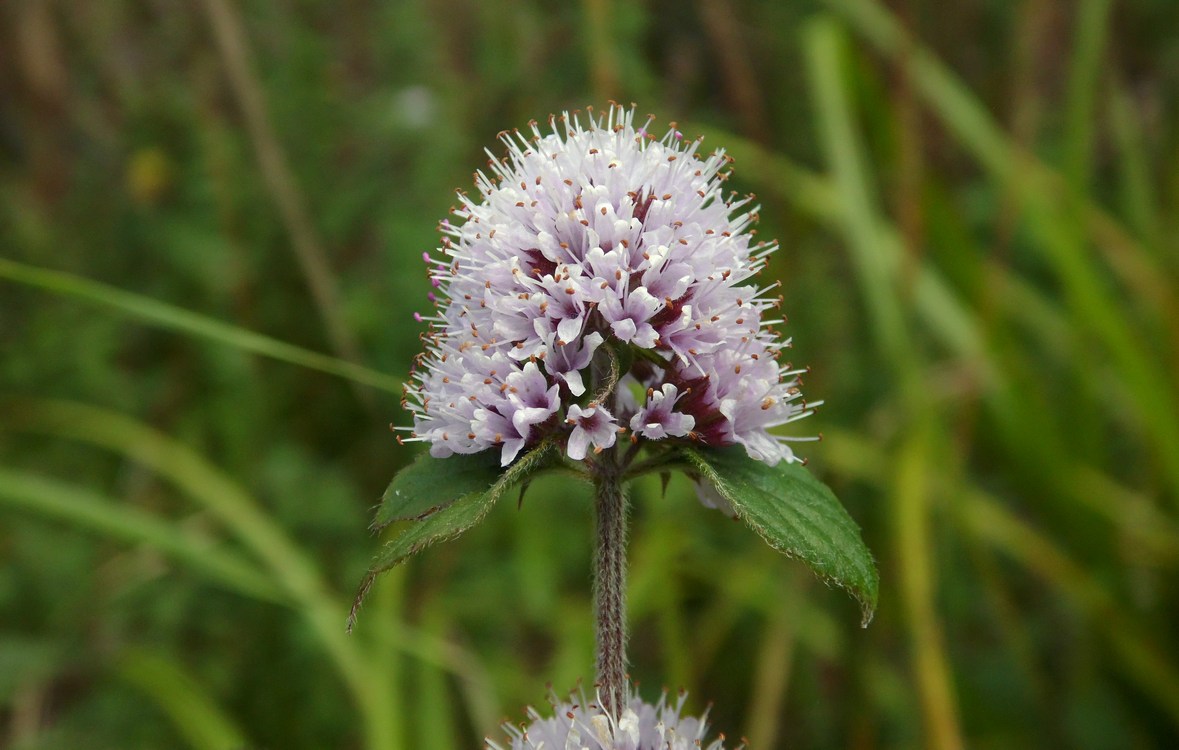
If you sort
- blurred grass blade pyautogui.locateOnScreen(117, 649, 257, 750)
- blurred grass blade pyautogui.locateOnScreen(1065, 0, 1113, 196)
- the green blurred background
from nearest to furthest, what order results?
Answer: blurred grass blade pyautogui.locateOnScreen(117, 649, 257, 750) → the green blurred background → blurred grass blade pyautogui.locateOnScreen(1065, 0, 1113, 196)

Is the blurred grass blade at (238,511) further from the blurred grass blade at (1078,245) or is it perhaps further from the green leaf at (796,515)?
the blurred grass blade at (1078,245)

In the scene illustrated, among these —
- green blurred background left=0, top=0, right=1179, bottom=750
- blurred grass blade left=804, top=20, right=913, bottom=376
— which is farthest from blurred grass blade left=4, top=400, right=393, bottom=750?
blurred grass blade left=804, top=20, right=913, bottom=376

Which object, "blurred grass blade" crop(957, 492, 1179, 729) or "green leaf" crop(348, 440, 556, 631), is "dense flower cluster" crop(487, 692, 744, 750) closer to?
"green leaf" crop(348, 440, 556, 631)

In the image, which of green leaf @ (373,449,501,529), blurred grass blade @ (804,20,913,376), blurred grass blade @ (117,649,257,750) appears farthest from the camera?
blurred grass blade @ (804,20,913,376)

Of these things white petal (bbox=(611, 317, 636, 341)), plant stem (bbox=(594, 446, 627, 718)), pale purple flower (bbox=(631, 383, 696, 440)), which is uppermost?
white petal (bbox=(611, 317, 636, 341))

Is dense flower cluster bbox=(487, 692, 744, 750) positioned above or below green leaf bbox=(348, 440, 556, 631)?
below

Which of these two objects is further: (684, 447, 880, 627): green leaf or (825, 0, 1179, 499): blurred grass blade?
(825, 0, 1179, 499): blurred grass blade

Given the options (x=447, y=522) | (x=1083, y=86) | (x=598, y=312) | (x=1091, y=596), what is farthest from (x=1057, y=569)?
(x=447, y=522)
